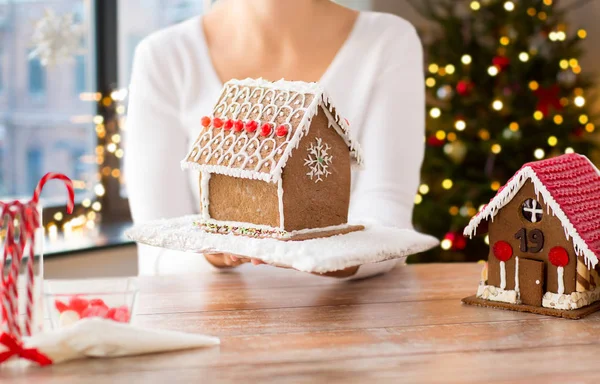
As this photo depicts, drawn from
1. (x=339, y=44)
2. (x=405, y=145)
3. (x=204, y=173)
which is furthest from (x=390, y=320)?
(x=339, y=44)

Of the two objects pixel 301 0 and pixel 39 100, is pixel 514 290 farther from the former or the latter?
pixel 39 100

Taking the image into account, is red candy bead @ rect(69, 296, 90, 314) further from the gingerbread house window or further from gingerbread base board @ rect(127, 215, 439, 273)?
the gingerbread house window

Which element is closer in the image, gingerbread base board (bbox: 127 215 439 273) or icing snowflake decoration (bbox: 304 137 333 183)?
gingerbread base board (bbox: 127 215 439 273)

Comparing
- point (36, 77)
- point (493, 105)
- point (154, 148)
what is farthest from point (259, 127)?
point (36, 77)

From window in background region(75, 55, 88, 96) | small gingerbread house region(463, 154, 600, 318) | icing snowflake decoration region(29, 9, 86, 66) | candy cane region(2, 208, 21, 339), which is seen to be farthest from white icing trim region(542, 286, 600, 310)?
window in background region(75, 55, 88, 96)

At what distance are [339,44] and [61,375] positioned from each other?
1196mm

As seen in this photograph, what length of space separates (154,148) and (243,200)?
1.82 ft

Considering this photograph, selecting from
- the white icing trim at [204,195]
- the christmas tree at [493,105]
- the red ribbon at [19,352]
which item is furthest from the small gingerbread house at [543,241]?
the christmas tree at [493,105]

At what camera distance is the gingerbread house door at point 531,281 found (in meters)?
1.21

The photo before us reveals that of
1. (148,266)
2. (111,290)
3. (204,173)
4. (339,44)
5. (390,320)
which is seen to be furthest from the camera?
(339,44)

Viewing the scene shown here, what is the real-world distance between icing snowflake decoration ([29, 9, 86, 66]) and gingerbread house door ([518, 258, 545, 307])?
2.47m

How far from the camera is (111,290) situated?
1.04 meters

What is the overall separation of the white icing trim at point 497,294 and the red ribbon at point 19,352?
0.69 metres

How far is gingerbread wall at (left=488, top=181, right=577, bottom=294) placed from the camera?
1.18m
